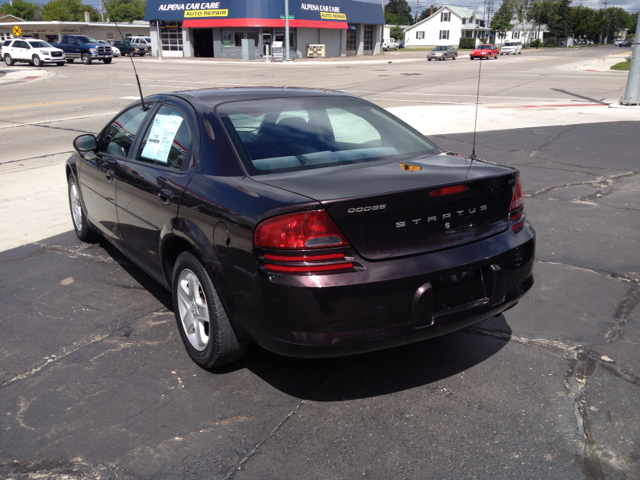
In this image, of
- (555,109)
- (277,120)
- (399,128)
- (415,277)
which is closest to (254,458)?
(415,277)

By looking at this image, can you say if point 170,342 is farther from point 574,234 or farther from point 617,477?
point 574,234

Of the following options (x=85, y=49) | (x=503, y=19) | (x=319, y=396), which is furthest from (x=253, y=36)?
(x=503, y=19)

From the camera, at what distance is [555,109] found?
55.4 ft

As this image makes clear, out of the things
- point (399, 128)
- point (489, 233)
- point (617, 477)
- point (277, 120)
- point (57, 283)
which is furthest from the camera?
point (57, 283)

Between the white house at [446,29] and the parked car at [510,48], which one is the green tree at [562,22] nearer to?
the white house at [446,29]

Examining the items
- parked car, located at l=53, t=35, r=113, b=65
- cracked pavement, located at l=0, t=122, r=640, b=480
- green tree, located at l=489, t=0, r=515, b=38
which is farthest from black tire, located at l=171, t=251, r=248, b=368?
green tree, located at l=489, t=0, r=515, b=38

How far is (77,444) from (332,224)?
64.8 inches

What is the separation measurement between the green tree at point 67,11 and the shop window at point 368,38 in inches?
3340

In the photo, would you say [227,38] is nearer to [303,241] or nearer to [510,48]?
[510,48]

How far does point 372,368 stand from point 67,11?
5959 inches

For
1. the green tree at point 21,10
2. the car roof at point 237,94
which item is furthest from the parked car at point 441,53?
the green tree at point 21,10

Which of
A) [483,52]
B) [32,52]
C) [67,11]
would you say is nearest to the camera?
[483,52]

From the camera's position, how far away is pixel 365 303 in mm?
2961

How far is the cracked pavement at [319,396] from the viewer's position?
2834mm
